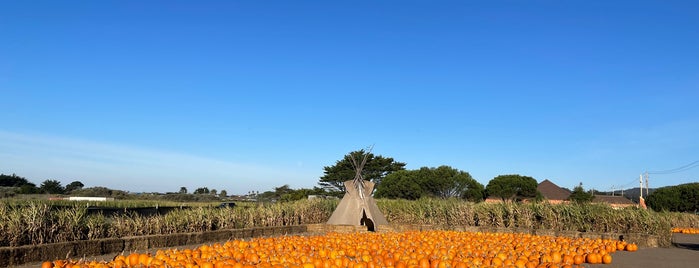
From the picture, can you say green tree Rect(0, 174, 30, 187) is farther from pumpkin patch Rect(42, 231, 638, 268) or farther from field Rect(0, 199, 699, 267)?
pumpkin patch Rect(42, 231, 638, 268)

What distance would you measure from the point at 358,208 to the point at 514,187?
A: 40.4 m

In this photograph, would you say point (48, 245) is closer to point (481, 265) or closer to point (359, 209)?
point (481, 265)

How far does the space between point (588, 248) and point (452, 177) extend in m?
44.0

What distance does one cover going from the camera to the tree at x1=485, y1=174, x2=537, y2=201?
176 feet

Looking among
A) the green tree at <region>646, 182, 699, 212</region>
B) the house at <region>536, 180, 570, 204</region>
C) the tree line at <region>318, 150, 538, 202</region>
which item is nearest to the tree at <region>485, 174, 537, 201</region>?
the tree line at <region>318, 150, 538, 202</region>

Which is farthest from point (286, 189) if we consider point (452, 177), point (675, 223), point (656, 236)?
point (656, 236)

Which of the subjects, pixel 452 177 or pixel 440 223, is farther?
pixel 452 177

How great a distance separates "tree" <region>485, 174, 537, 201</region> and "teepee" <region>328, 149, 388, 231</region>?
38.7 meters

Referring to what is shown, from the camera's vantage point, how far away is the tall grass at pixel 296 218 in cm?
992

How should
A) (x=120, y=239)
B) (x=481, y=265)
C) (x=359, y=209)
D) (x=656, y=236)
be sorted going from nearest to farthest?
(x=481, y=265), (x=120, y=239), (x=656, y=236), (x=359, y=209)

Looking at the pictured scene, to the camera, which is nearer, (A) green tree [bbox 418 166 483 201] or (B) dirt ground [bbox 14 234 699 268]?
(B) dirt ground [bbox 14 234 699 268]

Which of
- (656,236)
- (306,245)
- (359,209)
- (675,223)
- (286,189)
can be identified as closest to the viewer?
(306,245)

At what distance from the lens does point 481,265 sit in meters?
7.87

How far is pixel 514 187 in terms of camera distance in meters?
54.0
